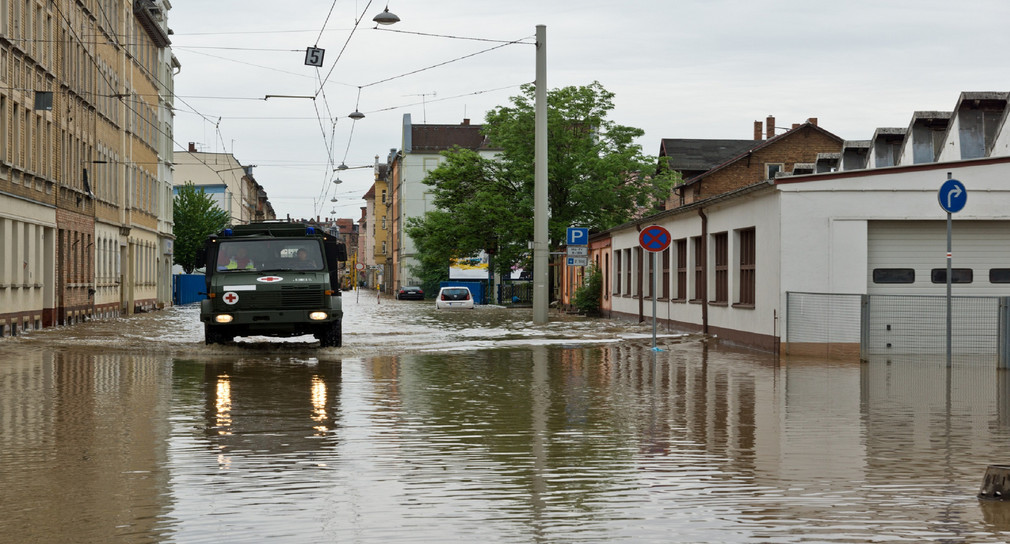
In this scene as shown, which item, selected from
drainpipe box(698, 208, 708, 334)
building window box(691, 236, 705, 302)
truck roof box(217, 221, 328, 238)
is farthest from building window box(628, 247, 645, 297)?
truck roof box(217, 221, 328, 238)

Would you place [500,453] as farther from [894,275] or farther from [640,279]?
[640,279]

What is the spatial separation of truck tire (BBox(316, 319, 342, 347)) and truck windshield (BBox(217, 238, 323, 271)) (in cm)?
144

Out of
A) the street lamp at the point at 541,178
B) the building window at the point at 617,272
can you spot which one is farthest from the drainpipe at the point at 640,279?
the building window at the point at 617,272

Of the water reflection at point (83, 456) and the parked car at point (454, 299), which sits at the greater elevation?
the parked car at point (454, 299)

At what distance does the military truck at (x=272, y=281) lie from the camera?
23.7m

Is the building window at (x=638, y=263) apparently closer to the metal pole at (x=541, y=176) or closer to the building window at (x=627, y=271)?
the building window at (x=627, y=271)

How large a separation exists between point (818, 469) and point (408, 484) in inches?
117

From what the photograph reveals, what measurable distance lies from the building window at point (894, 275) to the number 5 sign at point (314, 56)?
14801 millimetres

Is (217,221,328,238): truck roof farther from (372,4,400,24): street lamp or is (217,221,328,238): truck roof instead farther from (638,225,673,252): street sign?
(372,4,400,24): street lamp

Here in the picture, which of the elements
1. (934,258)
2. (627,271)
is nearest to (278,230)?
(934,258)

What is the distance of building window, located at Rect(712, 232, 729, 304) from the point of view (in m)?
29.9

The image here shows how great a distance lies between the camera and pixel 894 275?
962 inches

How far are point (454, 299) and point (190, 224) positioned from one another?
34530 mm

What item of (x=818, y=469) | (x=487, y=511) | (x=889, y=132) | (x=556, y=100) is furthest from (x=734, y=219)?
(x=556, y=100)
